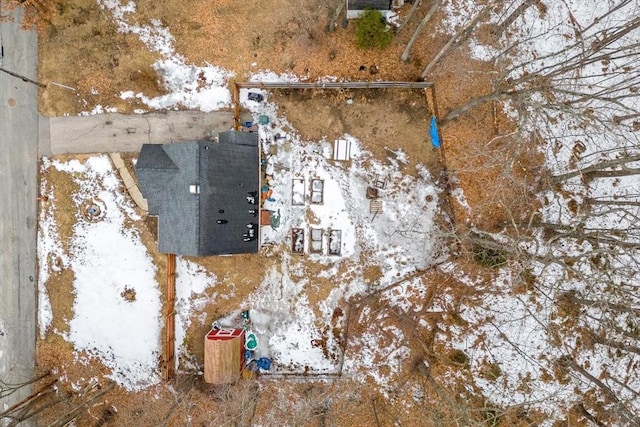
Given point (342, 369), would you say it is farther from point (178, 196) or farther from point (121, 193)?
point (121, 193)

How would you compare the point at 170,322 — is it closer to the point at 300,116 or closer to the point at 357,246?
the point at 357,246

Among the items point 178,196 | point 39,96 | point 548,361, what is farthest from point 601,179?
point 39,96

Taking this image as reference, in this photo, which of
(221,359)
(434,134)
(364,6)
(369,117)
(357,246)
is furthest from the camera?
(357,246)

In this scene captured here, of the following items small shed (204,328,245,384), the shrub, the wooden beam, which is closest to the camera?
the shrub

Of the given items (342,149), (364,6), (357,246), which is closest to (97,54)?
(342,149)

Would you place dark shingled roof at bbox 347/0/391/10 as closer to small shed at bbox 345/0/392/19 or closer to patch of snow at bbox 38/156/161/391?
small shed at bbox 345/0/392/19

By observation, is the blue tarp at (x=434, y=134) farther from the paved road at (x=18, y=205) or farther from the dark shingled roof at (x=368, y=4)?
the paved road at (x=18, y=205)

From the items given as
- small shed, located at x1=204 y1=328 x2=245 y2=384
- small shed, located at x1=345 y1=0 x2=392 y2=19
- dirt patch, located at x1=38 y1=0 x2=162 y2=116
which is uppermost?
small shed, located at x1=345 y1=0 x2=392 y2=19

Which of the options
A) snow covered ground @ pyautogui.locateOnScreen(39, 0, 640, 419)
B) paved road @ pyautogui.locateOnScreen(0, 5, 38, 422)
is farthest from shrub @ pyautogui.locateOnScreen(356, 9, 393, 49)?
paved road @ pyautogui.locateOnScreen(0, 5, 38, 422)
